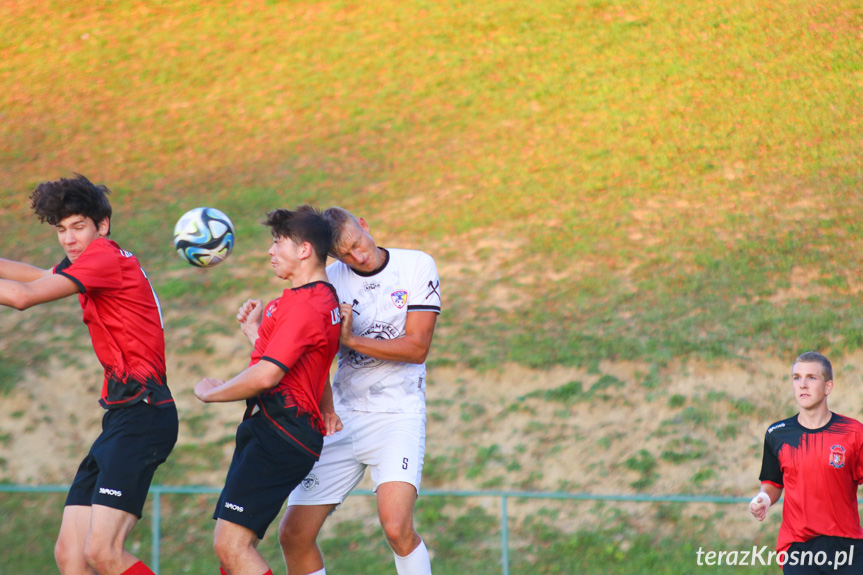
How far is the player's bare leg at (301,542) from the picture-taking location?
497 cm

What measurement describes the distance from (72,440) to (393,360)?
24.5ft

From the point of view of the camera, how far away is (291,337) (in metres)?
4.28

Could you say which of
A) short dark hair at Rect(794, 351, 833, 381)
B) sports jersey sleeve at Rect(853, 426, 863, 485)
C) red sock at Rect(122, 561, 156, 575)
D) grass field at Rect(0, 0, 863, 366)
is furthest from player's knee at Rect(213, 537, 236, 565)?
grass field at Rect(0, 0, 863, 366)

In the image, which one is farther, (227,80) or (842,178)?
(227,80)

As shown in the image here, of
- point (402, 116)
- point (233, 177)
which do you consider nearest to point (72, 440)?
point (233, 177)

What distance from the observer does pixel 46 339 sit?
1252 centimetres

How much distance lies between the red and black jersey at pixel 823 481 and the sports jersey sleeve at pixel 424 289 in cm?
237

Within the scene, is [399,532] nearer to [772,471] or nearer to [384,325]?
[384,325]

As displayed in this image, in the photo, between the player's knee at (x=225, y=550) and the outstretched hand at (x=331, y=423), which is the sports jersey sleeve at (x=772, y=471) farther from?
the player's knee at (x=225, y=550)

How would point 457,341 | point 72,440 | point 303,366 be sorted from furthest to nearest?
point 457,341 < point 72,440 < point 303,366

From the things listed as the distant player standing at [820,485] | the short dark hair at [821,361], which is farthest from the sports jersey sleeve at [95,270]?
the short dark hair at [821,361]

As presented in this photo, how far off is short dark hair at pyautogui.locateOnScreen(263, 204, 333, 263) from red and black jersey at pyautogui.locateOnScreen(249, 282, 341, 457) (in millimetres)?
225

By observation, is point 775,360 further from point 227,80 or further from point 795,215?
point 227,80

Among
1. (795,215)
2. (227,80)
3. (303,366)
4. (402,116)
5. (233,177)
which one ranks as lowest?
(303,366)
